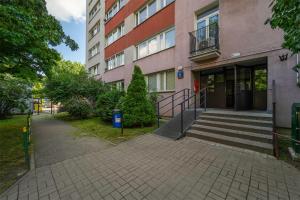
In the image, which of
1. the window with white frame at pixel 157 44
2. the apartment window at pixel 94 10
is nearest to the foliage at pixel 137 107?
the window with white frame at pixel 157 44

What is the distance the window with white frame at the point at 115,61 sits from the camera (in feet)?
55.1

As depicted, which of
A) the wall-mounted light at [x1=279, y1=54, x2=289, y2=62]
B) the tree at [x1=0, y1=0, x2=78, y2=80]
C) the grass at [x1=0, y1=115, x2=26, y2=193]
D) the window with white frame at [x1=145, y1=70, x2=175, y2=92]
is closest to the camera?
the grass at [x1=0, y1=115, x2=26, y2=193]

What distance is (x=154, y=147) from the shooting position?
5441mm

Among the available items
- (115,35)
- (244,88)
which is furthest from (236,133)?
(115,35)

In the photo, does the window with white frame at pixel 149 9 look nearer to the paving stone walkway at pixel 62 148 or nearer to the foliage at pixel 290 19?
the foliage at pixel 290 19

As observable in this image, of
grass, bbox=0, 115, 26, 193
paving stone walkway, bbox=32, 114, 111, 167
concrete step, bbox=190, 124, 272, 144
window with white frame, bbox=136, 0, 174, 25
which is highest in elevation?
window with white frame, bbox=136, 0, 174, 25

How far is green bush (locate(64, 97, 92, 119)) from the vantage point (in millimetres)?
12523

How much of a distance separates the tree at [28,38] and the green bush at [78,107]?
3513 mm

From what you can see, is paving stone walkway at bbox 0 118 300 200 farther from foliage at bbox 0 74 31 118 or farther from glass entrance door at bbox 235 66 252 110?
foliage at bbox 0 74 31 118

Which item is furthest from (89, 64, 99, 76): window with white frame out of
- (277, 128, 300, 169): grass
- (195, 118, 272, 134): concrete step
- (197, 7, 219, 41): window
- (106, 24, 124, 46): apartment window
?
(277, 128, 300, 169): grass

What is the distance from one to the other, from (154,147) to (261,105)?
6193mm

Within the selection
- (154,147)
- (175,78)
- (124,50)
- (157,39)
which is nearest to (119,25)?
(124,50)

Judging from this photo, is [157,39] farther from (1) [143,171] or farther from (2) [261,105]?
(1) [143,171]

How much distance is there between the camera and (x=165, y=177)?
346 centimetres
